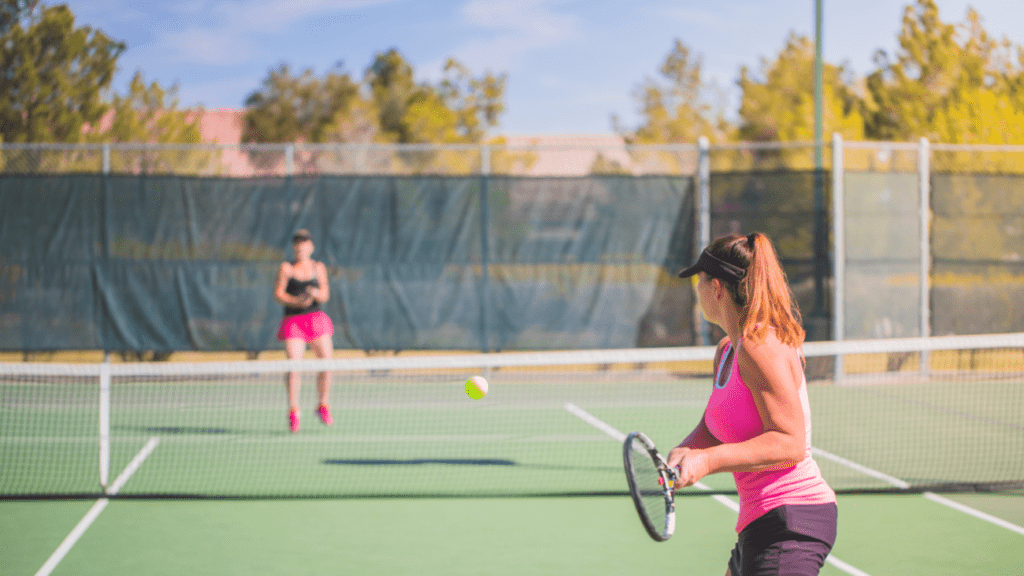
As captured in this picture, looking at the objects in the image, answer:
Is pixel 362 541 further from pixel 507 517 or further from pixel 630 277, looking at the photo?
pixel 630 277

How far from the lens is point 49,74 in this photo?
15.7 m

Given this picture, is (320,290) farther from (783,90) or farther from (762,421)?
(783,90)

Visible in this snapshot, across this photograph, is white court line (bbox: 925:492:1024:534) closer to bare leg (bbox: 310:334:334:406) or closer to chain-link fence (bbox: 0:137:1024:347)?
bare leg (bbox: 310:334:334:406)

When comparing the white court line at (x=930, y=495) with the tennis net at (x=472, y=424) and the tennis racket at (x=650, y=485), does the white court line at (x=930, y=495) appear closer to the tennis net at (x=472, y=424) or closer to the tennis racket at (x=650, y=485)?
the tennis net at (x=472, y=424)

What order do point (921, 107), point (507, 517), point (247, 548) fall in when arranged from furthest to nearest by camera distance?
point (921, 107) < point (507, 517) < point (247, 548)

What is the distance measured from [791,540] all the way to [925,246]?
9.35 metres

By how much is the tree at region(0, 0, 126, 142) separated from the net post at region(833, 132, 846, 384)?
11.9 m

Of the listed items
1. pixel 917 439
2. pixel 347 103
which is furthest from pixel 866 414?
pixel 347 103

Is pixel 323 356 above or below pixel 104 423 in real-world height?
above

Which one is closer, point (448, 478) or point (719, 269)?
point (719, 269)

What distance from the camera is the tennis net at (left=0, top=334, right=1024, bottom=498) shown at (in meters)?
6.32

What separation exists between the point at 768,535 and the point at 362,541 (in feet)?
10.4

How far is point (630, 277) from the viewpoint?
11.1 metres

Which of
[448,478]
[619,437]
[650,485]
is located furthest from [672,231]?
[650,485]
